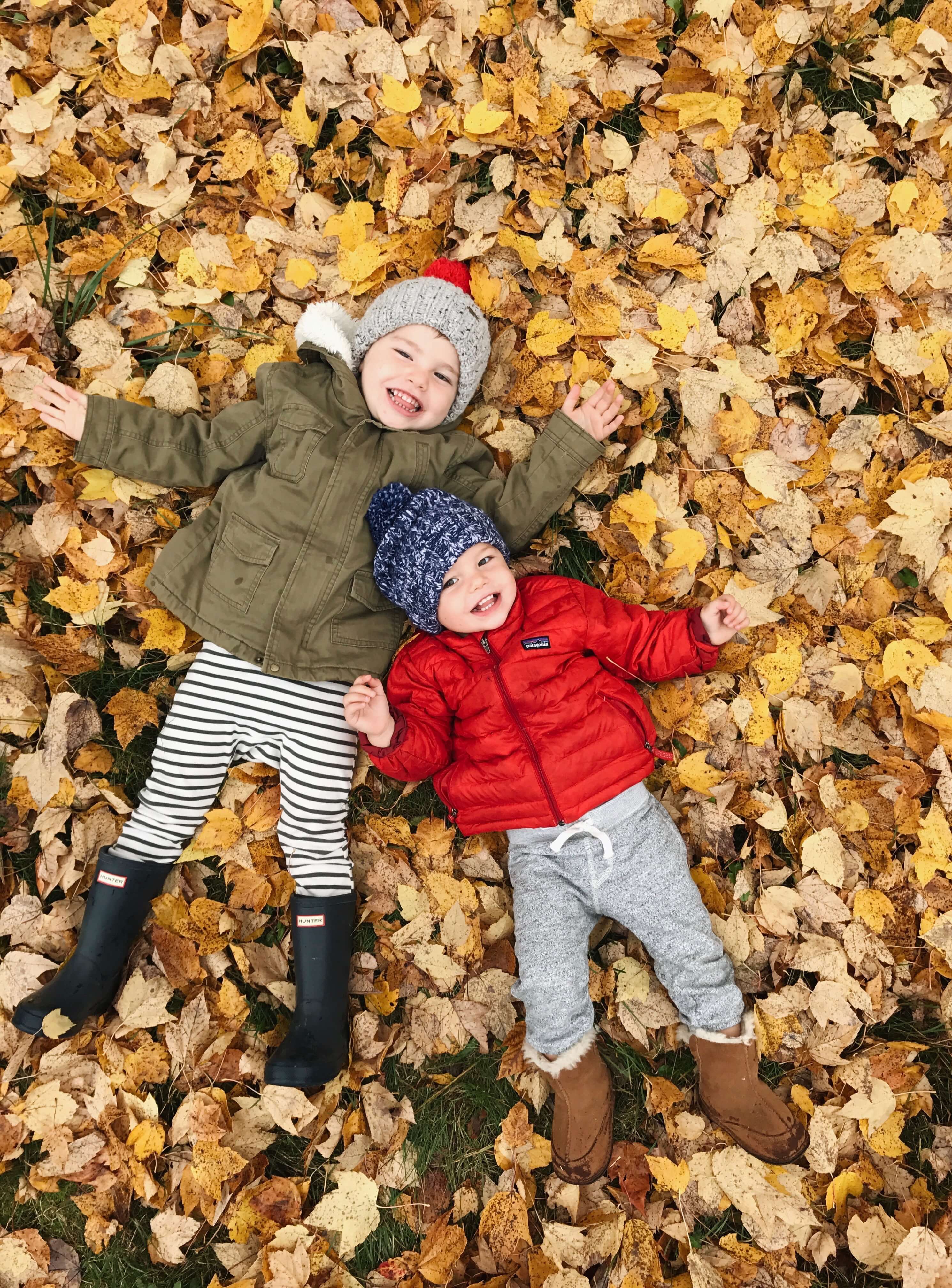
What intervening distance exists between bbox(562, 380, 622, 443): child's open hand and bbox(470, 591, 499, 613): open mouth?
716mm

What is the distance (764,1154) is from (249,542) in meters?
2.55

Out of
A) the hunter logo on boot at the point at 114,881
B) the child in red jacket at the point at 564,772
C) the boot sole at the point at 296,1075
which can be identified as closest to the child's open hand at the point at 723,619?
the child in red jacket at the point at 564,772

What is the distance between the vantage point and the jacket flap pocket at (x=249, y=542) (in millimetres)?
2883

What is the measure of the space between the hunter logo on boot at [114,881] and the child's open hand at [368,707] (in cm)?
96

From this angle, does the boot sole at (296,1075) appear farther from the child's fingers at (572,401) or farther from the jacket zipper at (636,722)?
the child's fingers at (572,401)

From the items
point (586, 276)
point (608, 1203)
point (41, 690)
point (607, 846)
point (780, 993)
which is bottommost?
point (608, 1203)

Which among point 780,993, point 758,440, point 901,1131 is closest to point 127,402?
point 758,440

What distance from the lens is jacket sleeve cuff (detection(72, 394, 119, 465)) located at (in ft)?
9.43

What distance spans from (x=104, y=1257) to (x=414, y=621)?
2.18 m

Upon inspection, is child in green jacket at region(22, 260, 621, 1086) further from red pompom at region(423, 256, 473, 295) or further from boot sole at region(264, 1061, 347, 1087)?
boot sole at region(264, 1061, 347, 1087)


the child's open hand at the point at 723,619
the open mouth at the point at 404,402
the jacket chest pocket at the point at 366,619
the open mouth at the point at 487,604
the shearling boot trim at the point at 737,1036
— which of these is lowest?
the shearling boot trim at the point at 737,1036

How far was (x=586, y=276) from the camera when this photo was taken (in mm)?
3053

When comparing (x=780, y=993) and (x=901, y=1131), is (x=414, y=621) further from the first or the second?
(x=901, y=1131)

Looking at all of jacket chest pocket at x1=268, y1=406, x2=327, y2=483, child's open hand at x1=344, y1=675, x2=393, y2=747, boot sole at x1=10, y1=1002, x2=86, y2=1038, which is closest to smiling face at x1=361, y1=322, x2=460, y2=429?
jacket chest pocket at x1=268, y1=406, x2=327, y2=483
